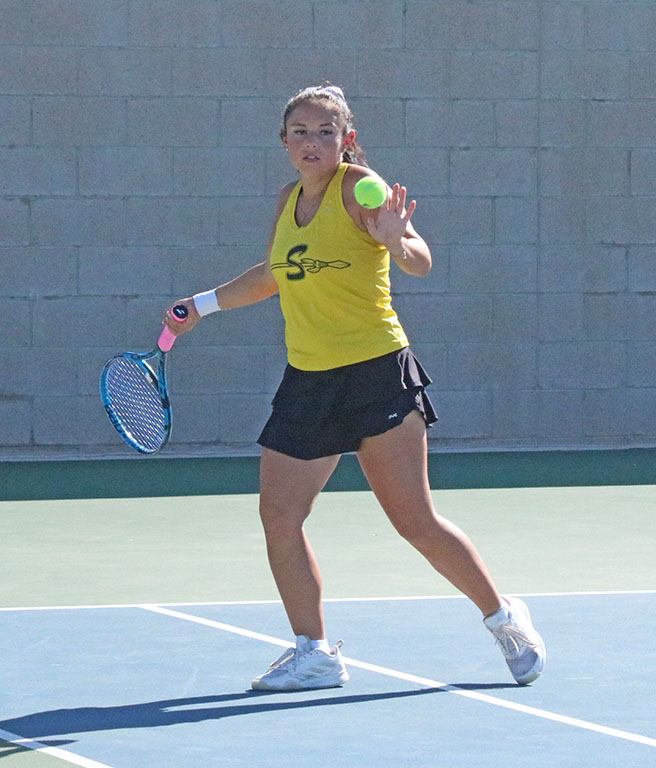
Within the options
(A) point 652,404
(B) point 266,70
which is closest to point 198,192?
(B) point 266,70

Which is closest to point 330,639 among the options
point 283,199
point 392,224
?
point 283,199

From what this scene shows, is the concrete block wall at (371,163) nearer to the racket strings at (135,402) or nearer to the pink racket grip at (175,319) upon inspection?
the racket strings at (135,402)

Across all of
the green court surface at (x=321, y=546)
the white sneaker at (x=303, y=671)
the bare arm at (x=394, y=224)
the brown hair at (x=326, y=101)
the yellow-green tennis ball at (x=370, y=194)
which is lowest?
the green court surface at (x=321, y=546)

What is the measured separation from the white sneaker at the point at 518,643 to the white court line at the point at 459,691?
0.14 m

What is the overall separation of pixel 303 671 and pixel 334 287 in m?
1.07

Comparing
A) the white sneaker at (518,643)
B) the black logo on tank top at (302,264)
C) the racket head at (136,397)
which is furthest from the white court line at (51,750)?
the black logo on tank top at (302,264)

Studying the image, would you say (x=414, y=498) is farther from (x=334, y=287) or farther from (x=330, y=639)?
(x=330, y=639)

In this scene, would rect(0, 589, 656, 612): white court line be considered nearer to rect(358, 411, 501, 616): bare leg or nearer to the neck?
rect(358, 411, 501, 616): bare leg

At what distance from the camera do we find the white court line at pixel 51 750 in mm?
3860

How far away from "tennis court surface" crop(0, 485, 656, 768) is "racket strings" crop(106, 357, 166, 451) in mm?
668

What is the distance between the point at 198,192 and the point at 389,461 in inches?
248

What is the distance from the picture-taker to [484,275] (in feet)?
36.1

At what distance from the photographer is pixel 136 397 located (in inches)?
211

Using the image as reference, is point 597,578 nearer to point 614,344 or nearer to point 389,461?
point 389,461
